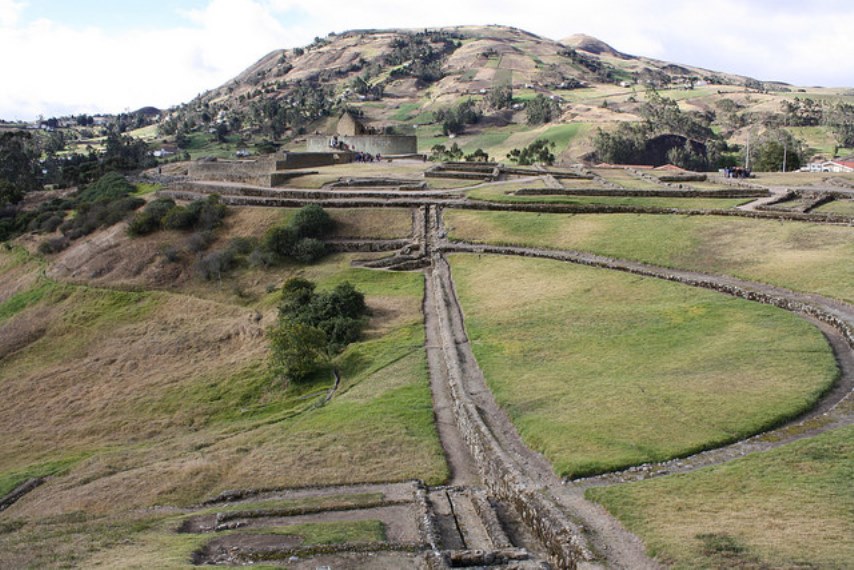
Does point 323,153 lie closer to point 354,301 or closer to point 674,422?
point 354,301

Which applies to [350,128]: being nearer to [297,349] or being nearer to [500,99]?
[297,349]

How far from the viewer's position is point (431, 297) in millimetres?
32562

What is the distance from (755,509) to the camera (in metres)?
12.2

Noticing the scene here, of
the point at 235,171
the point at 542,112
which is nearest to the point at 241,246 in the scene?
the point at 235,171

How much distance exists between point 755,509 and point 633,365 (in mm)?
9066

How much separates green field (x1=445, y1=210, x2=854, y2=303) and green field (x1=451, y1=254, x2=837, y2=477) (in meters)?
3.02

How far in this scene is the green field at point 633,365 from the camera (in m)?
16.3

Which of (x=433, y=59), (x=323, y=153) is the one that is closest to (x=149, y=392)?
(x=323, y=153)

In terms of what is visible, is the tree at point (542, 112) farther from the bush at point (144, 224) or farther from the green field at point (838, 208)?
the bush at point (144, 224)

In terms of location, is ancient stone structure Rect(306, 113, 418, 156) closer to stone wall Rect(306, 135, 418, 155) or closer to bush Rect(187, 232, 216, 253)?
stone wall Rect(306, 135, 418, 155)

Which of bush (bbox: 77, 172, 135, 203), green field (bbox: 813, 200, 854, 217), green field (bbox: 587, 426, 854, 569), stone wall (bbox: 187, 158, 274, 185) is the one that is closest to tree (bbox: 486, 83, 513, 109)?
bush (bbox: 77, 172, 135, 203)

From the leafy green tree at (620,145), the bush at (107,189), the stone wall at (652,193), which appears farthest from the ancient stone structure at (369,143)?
the stone wall at (652,193)

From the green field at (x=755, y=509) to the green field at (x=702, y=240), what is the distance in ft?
42.5

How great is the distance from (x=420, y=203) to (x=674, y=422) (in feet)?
98.1
